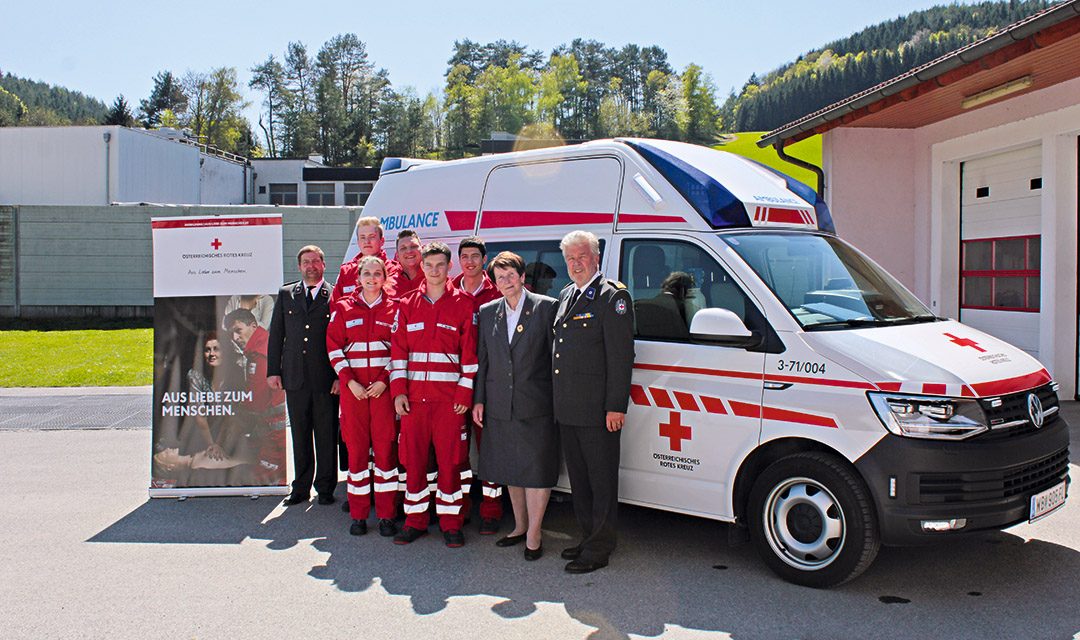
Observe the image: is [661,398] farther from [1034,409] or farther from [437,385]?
[1034,409]

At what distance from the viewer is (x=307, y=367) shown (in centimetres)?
682

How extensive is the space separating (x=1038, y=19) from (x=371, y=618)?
771 centimetres

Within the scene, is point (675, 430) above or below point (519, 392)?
below

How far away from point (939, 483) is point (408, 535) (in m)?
3.19

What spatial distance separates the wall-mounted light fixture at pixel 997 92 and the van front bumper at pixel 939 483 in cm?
692

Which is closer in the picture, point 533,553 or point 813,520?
point 813,520

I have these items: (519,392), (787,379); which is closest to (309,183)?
(519,392)

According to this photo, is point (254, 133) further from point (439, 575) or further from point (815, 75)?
point (439, 575)

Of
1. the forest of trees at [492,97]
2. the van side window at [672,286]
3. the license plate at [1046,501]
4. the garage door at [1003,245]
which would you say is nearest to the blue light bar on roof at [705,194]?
the van side window at [672,286]

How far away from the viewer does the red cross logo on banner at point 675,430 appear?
5262 mm

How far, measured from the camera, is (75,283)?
1003 inches

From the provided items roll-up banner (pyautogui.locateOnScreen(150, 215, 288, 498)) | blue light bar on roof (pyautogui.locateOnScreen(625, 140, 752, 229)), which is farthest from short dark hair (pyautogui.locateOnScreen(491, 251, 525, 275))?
roll-up banner (pyautogui.locateOnScreen(150, 215, 288, 498))

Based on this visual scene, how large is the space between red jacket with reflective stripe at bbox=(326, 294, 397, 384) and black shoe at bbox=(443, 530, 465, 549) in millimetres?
1095

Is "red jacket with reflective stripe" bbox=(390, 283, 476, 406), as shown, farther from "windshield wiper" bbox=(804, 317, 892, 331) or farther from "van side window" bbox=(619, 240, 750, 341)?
"windshield wiper" bbox=(804, 317, 892, 331)
